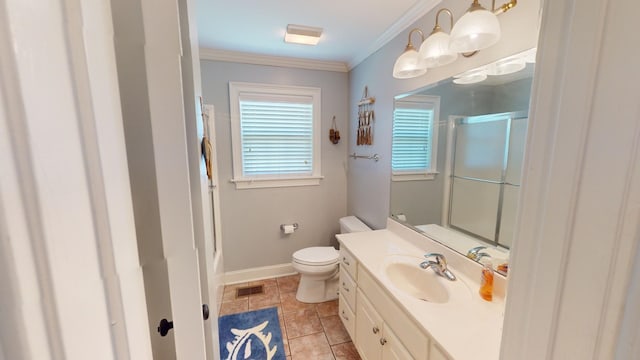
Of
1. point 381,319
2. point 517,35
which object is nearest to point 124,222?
point 381,319

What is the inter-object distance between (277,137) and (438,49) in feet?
5.68

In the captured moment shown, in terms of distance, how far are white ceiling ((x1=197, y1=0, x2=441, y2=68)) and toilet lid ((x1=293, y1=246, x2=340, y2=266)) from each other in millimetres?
1837

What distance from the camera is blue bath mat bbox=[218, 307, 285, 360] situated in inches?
71.1

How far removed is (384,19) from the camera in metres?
1.78

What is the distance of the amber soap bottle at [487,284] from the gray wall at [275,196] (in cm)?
182

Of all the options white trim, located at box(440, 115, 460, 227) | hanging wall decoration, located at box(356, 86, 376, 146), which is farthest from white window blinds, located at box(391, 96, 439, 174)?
hanging wall decoration, located at box(356, 86, 376, 146)

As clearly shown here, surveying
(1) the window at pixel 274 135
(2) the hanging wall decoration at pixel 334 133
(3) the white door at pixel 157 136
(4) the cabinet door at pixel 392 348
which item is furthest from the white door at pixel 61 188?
(2) the hanging wall decoration at pixel 334 133

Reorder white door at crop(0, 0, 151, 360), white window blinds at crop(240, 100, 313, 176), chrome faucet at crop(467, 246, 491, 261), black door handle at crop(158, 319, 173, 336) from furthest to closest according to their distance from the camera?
white window blinds at crop(240, 100, 313, 176) < chrome faucet at crop(467, 246, 491, 261) < black door handle at crop(158, 319, 173, 336) < white door at crop(0, 0, 151, 360)

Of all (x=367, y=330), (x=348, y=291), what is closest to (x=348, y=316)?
(x=348, y=291)

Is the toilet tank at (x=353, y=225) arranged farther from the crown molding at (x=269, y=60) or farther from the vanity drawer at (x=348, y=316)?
the crown molding at (x=269, y=60)

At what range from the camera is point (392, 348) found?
1.23 metres

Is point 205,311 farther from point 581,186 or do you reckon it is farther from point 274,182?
point 274,182

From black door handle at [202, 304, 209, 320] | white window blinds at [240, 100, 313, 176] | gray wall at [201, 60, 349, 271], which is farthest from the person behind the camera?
white window blinds at [240, 100, 313, 176]

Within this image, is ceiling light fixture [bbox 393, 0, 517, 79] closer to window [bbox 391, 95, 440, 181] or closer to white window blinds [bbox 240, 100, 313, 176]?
window [bbox 391, 95, 440, 181]
